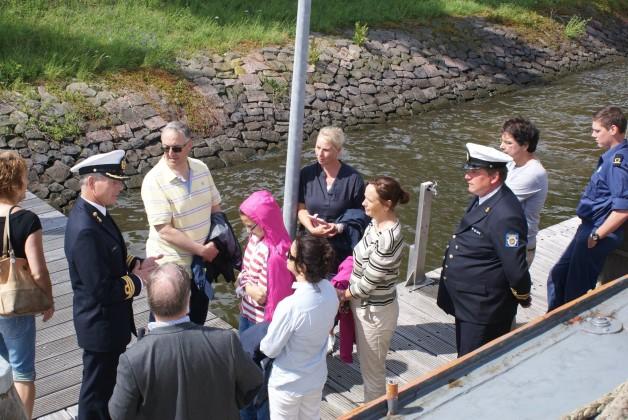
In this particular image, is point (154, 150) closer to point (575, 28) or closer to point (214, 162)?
point (214, 162)

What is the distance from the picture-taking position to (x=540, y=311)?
6883 mm

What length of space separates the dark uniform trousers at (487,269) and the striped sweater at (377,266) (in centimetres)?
44

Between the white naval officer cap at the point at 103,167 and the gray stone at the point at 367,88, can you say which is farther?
the gray stone at the point at 367,88

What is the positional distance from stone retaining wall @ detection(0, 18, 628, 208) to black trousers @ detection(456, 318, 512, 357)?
791 cm

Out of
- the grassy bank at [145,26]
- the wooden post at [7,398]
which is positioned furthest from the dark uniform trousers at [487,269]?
the grassy bank at [145,26]

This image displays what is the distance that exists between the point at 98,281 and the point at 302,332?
126cm

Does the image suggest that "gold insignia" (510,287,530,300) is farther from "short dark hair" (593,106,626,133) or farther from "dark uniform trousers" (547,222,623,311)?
"short dark hair" (593,106,626,133)

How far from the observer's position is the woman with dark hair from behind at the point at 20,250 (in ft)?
14.4

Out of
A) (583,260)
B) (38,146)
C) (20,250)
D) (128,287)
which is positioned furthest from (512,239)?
(38,146)

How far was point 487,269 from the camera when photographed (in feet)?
15.8

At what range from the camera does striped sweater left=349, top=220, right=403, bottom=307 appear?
188 inches

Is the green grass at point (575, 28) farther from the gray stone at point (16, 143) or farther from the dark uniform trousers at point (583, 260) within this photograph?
the dark uniform trousers at point (583, 260)

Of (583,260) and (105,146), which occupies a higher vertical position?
(583,260)

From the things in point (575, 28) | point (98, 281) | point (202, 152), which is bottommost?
point (202, 152)
